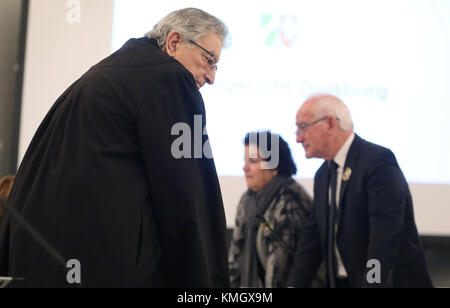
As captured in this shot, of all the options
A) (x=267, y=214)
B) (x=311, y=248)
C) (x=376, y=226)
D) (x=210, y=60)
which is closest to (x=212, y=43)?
(x=210, y=60)

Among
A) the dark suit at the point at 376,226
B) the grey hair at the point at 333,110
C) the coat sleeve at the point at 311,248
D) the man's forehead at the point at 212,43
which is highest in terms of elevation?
the man's forehead at the point at 212,43

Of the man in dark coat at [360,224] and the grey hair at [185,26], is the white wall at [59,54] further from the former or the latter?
the grey hair at [185,26]

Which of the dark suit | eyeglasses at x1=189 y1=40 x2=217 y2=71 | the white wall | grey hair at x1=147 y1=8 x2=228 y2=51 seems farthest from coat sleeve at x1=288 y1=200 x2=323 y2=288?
grey hair at x1=147 y1=8 x2=228 y2=51

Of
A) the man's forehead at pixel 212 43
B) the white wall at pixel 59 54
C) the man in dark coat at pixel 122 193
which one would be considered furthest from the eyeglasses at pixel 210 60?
the white wall at pixel 59 54

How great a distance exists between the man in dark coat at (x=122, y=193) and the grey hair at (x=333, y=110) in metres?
1.61

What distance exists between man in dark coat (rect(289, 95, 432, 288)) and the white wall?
81 centimetres

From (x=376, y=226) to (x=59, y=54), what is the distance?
2.08 metres

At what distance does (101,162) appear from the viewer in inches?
54.0

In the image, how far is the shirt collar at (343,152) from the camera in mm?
2821

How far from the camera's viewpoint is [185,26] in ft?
5.72

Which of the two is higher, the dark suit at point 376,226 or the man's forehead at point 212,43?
the man's forehead at point 212,43

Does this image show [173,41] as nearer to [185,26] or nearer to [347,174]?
[185,26]

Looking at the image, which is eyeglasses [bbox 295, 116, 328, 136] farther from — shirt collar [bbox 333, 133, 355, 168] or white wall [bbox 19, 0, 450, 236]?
white wall [bbox 19, 0, 450, 236]
